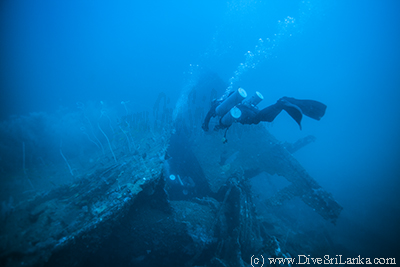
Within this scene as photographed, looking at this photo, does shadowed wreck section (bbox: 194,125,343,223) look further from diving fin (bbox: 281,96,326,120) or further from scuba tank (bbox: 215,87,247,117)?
diving fin (bbox: 281,96,326,120)

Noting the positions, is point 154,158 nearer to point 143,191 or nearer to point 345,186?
point 143,191

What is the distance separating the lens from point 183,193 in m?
6.91

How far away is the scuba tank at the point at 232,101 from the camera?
3256 millimetres

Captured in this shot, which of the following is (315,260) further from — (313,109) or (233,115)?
(233,115)

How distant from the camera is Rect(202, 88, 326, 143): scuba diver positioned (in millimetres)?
2781

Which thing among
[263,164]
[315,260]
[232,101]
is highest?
[232,101]

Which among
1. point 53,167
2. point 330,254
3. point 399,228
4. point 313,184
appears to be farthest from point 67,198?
point 399,228

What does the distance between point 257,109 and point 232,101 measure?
1.93 ft

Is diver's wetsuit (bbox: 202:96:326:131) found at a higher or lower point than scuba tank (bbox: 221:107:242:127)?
lower

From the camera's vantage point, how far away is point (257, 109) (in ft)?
10.8

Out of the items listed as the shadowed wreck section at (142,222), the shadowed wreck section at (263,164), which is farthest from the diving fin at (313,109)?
the shadowed wreck section at (263,164)

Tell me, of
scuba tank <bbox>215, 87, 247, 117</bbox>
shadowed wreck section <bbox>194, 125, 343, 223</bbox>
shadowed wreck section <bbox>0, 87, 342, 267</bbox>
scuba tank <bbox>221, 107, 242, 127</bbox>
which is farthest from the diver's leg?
shadowed wreck section <bbox>194, 125, 343, 223</bbox>

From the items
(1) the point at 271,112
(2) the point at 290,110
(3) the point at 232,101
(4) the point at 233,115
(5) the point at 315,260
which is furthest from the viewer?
(5) the point at 315,260

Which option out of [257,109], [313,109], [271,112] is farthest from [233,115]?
[313,109]
